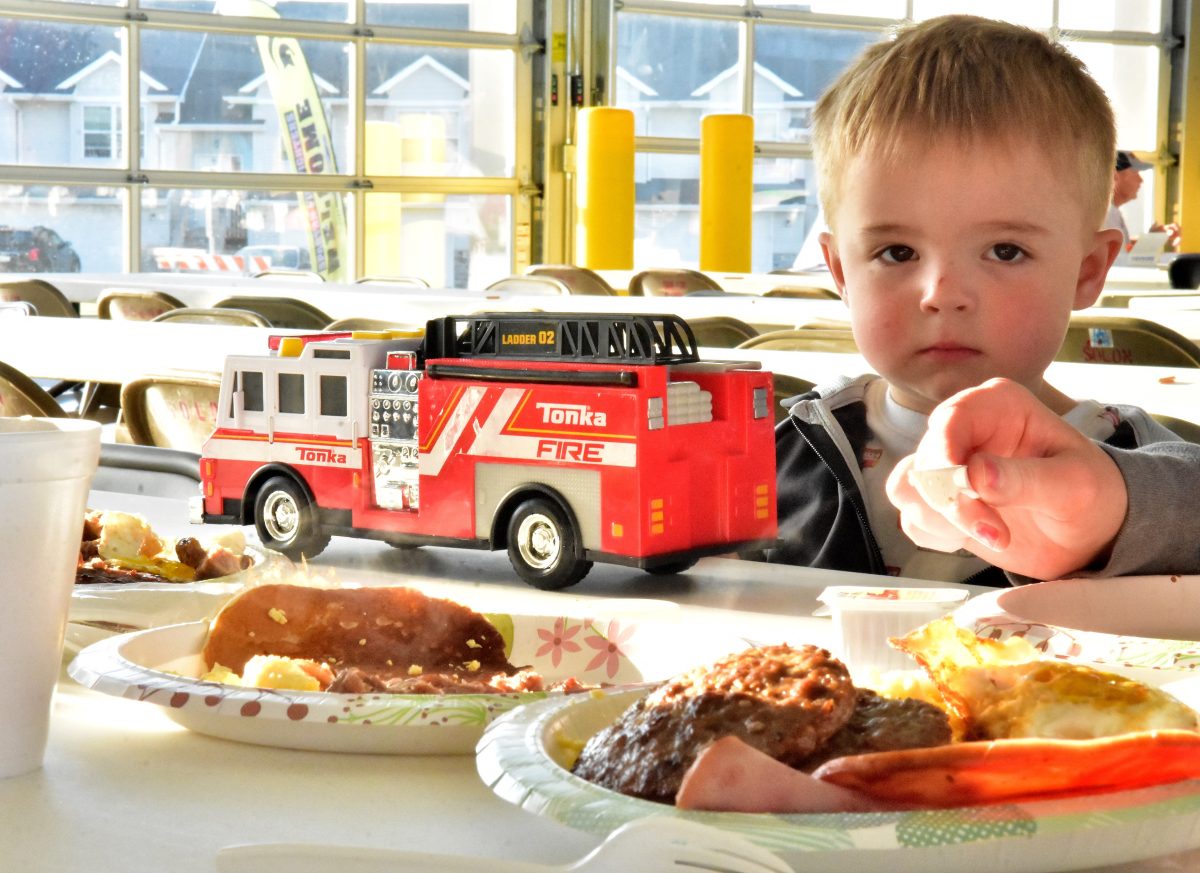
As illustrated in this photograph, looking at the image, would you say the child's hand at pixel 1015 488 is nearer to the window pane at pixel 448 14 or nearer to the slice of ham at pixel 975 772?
the slice of ham at pixel 975 772

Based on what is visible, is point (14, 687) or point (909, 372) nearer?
point (14, 687)

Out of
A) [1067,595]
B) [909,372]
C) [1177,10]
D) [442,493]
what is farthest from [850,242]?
[1177,10]

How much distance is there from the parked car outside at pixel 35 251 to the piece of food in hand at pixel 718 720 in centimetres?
1015

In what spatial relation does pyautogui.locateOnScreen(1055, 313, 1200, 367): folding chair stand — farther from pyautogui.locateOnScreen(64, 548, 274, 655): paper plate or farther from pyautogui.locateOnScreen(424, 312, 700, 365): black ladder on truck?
pyautogui.locateOnScreen(64, 548, 274, 655): paper plate

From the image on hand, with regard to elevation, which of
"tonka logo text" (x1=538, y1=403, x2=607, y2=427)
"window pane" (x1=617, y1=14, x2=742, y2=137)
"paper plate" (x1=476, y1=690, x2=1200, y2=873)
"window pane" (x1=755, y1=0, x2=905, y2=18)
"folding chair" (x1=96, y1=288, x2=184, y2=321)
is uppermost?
"window pane" (x1=755, y1=0, x2=905, y2=18)

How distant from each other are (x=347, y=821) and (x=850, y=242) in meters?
1.09

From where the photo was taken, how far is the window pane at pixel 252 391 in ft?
4.46

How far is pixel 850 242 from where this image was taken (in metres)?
1.54

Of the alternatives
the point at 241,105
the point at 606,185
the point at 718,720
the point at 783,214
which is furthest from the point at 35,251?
the point at 718,720

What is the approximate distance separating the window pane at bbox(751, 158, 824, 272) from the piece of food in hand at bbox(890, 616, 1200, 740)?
11365 mm

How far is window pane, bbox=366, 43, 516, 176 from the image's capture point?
1075 centimetres

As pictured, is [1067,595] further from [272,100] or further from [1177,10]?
[1177,10]

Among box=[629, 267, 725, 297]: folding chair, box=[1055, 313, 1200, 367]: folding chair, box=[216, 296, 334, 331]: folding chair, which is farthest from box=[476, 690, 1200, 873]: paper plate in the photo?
box=[629, 267, 725, 297]: folding chair

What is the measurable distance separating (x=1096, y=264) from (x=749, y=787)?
128 cm
